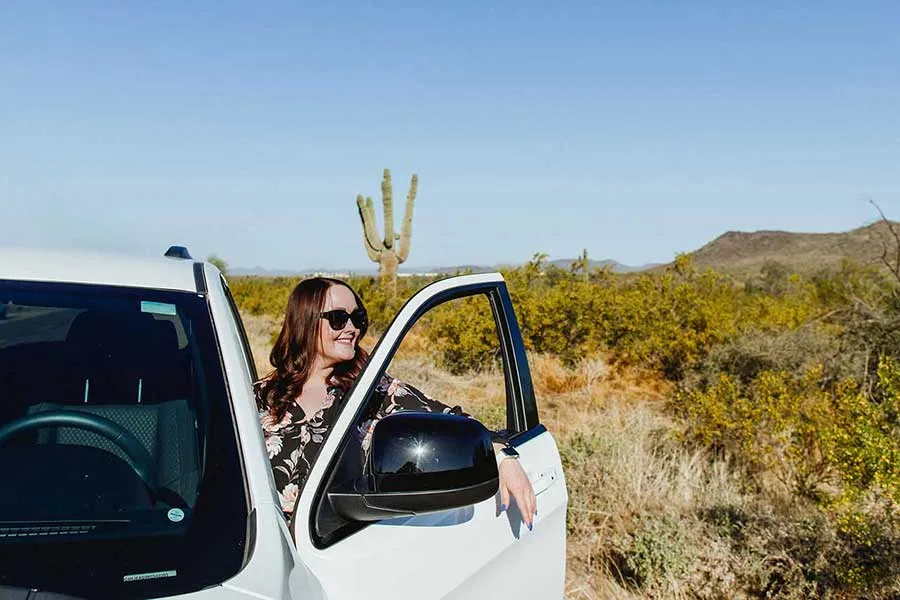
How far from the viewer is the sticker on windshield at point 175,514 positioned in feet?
4.43

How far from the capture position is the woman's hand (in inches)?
84.3

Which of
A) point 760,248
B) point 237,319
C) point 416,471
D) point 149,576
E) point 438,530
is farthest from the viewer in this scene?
point 760,248

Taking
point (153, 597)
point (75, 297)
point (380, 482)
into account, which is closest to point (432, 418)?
point (380, 482)

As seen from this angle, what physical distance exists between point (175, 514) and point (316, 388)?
95cm

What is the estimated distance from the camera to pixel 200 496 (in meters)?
1.39

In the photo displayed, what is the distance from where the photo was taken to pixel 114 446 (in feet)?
5.64

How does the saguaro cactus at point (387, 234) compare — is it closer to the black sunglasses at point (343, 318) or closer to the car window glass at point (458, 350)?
the car window glass at point (458, 350)

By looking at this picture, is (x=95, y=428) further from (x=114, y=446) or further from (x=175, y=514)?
(x=175, y=514)

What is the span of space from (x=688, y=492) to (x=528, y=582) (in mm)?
3399

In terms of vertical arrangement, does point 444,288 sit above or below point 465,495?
above

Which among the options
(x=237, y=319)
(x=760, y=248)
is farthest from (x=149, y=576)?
(x=760, y=248)

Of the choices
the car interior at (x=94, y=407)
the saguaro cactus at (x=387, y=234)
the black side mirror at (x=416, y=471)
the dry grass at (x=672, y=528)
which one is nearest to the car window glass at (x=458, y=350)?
the dry grass at (x=672, y=528)

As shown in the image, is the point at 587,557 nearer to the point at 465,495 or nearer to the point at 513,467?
the point at 513,467

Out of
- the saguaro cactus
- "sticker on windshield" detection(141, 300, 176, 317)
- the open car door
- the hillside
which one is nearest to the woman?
the open car door
